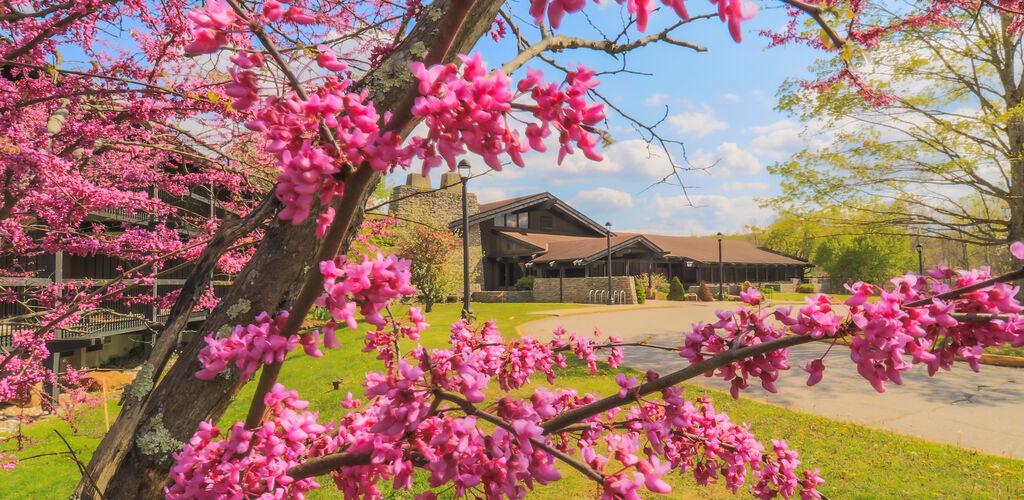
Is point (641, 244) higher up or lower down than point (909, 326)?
higher up

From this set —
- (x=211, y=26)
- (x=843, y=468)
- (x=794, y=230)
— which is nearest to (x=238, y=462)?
(x=211, y=26)

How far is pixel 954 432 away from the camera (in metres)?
5.71

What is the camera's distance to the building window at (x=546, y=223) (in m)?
35.1

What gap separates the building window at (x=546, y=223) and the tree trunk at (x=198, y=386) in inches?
1317

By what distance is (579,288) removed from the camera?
87.5ft

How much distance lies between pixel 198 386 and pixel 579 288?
25556 millimetres

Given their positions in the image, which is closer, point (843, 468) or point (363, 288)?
point (363, 288)

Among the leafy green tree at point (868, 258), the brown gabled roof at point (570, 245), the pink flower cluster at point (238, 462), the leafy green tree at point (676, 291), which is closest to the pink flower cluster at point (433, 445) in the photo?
the pink flower cluster at point (238, 462)

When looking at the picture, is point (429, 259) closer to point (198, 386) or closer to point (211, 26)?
point (198, 386)

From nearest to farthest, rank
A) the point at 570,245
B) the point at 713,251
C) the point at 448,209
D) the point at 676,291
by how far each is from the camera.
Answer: the point at 676,291 < the point at 570,245 < the point at 448,209 < the point at 713,251

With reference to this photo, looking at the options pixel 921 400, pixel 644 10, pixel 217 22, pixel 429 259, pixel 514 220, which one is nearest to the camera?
pixel 644 10

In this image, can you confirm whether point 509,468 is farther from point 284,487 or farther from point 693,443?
point 693,443

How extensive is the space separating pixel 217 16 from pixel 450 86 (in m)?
0.51

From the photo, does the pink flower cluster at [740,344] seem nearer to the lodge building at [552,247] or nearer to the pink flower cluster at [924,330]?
the pink flower cluster at [924,330]
